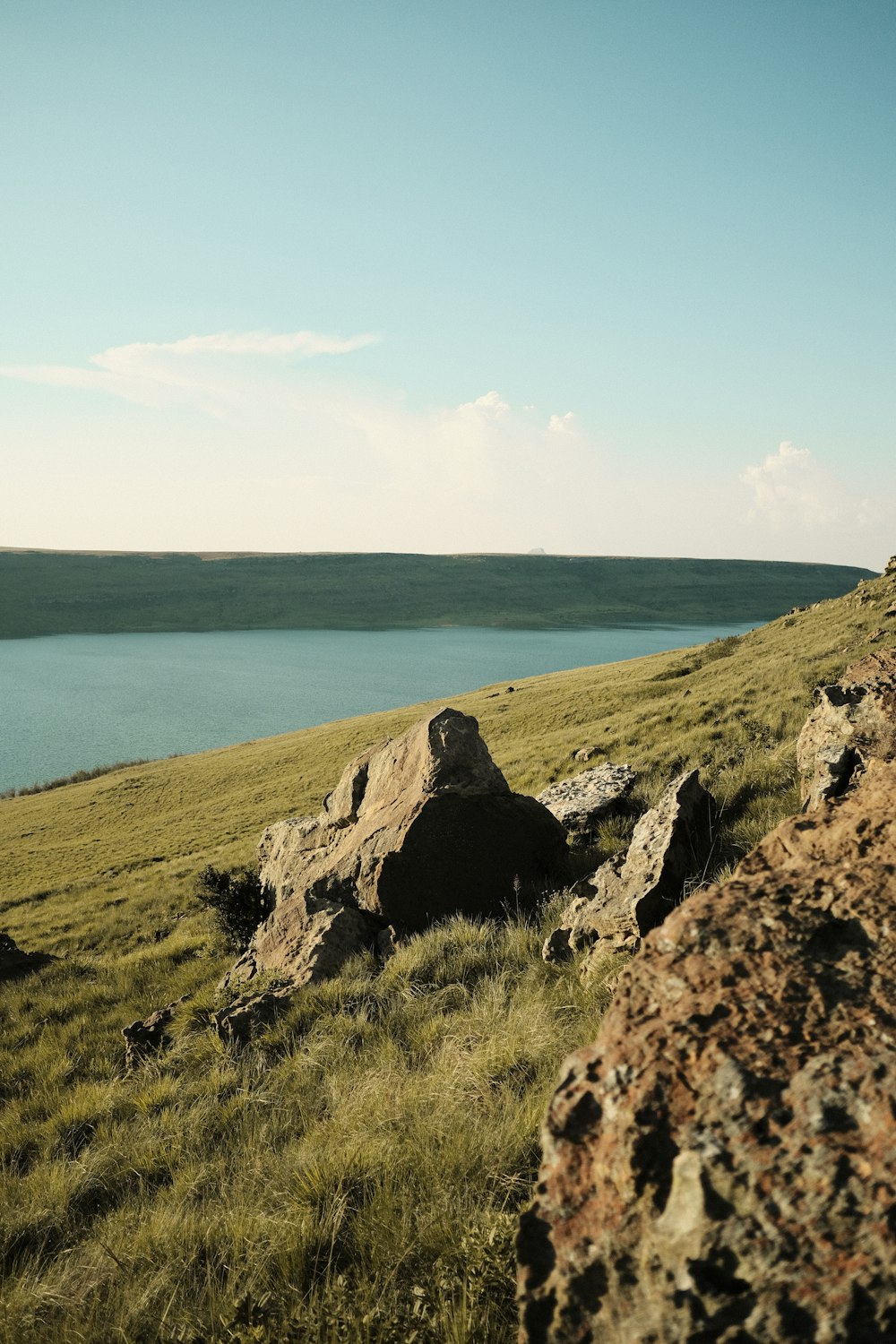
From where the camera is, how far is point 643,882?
6.20 m

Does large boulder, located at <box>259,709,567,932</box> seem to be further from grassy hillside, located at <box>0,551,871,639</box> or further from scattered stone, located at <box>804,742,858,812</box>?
grassy hillside, located at <box>0,551,871,639</box>

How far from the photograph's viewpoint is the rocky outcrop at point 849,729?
19.5ft

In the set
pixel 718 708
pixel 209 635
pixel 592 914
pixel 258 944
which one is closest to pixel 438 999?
pixel 592 914

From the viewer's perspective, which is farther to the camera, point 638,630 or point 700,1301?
point 638,630

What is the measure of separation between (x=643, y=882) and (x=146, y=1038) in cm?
536

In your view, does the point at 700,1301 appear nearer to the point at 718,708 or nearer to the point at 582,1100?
the point at 582,1100

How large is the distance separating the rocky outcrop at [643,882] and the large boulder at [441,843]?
Answer: 1.47 meters

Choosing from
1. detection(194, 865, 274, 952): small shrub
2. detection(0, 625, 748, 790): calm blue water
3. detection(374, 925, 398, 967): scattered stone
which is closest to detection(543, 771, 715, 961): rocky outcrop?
detection(374, 925, 398, 967): scattered stone

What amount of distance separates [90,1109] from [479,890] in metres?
4.45

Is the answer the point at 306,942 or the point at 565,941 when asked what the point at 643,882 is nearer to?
the point at 565,941

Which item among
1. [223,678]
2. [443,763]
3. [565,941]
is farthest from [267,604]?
[565,941]

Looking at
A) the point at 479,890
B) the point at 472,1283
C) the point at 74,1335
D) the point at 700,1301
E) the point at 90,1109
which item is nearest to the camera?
the point at 700,1301

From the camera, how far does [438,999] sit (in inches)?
235

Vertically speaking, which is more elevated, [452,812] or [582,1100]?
[582,1100]
